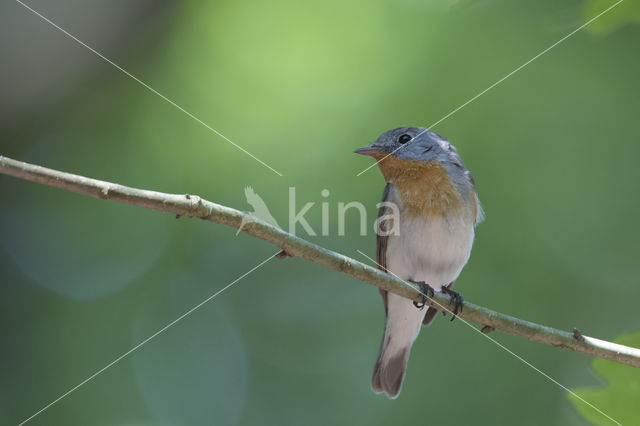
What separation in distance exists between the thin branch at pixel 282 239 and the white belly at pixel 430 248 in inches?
42.6

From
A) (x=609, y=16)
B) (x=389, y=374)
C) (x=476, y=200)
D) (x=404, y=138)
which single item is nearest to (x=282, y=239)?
(x=609, y=16)

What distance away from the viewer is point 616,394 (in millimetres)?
2768

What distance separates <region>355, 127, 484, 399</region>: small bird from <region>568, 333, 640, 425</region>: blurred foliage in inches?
67.2

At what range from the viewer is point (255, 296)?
26.4 ft

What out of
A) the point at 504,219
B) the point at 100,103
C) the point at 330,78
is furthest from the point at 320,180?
the point at 100,103

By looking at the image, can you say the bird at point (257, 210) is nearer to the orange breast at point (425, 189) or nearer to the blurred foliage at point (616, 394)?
the blurred foliage at point (616, 394)

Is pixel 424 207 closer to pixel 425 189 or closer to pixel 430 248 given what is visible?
pixel 425 189

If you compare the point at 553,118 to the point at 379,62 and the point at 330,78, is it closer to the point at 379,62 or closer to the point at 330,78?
the point at 379,62

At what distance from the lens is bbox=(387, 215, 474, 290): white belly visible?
195 inches

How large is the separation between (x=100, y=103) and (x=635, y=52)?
238 inches

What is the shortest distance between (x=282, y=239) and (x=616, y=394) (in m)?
1.63

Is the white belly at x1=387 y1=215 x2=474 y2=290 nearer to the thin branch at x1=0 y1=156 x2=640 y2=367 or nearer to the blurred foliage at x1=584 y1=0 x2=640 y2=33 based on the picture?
the thin branch at x1=0 y1=156 x2=640 y2=367

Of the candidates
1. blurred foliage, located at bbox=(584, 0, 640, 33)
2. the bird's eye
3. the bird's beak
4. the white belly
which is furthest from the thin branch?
the bird's eye

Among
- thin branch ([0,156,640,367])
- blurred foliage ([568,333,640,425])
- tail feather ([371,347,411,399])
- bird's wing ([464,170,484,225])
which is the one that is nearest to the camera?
thin branch ([0,156,640,367])
